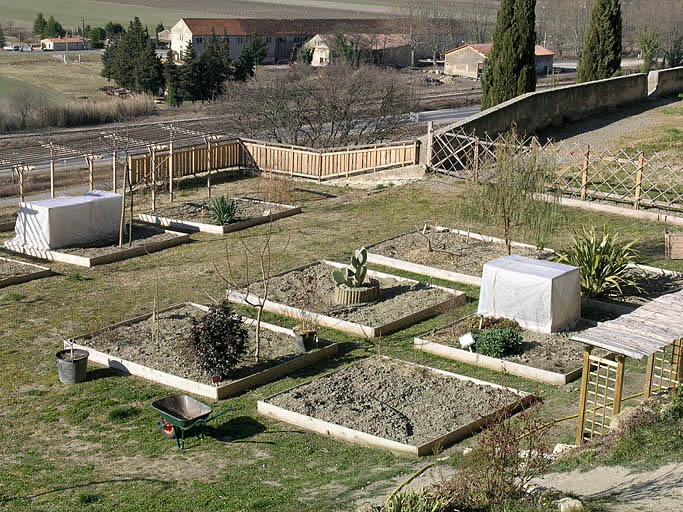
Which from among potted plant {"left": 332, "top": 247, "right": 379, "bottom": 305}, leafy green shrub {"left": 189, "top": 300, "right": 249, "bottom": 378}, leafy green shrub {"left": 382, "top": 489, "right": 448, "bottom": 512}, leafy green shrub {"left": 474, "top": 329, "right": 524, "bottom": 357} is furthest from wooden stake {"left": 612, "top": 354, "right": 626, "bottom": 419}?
potted plant {"left": 332, "top": 247, "right": 379, "bottom": 305}

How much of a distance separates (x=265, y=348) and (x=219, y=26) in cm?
9372

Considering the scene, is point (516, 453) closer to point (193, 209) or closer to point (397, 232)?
point (397, 232)

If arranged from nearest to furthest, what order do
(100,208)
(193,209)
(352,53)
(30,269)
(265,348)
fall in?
(265,348)
(30,269)
(100,208)
(193,209)
(352,53)

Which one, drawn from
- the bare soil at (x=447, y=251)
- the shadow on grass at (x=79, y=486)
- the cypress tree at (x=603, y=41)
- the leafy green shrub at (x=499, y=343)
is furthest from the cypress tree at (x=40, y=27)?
the shadow on grass at (x=79, y=486)

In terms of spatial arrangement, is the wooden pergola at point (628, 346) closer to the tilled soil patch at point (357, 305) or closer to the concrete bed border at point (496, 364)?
the concrete bed border at point (496, 364)

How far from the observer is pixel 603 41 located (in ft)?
116

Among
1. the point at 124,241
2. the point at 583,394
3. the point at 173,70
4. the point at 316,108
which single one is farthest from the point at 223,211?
the point at 173,70

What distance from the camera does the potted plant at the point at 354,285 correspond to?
18734 mm

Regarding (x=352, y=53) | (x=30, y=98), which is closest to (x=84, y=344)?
(x=30, y=98)

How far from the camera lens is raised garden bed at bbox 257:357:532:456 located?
43.5ft

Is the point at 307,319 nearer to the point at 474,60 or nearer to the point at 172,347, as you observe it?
the point at 172,347

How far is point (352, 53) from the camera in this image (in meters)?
92.1

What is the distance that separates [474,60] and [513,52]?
62106 mm

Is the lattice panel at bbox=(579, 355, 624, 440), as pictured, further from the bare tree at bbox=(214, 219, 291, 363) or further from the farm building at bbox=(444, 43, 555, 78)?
the farm building at bbox=(444, 43, 555, 78)
